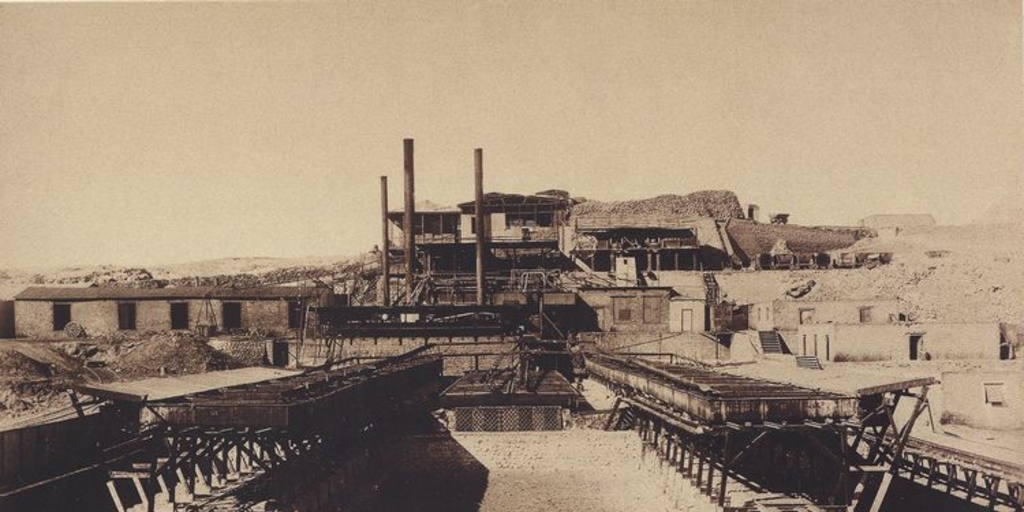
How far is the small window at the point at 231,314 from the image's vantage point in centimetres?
3906

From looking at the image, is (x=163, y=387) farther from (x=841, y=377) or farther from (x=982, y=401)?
(x=982, y=401)

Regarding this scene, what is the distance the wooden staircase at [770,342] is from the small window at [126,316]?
3237 centimetres

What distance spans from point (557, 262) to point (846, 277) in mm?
18134

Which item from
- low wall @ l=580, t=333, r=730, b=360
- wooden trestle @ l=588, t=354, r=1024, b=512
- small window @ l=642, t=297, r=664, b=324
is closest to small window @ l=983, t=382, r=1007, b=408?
wooden trestle @ l=588, t=354, r=1024, b=512

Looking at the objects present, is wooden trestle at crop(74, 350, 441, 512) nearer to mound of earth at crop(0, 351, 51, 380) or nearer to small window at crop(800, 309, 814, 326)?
mound of earth at crop(0, 351, 51, 380)

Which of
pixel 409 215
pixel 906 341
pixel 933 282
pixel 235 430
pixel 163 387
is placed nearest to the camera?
pixel 235 430

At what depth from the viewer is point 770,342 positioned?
34.3m

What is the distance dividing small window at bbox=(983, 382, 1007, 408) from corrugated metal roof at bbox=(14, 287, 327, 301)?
30.5 meters

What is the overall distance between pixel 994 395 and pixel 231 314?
34801 millimetres

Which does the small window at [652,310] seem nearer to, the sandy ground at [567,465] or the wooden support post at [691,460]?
the sandy ground at [567,465]

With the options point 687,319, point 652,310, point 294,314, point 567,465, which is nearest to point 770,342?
point 687,319

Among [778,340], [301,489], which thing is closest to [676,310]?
[778,340]

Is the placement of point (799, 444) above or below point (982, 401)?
above

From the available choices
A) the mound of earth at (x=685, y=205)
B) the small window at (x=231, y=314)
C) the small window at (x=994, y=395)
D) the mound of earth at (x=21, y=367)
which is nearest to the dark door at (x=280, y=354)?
the small window at (x=231, y=314)
